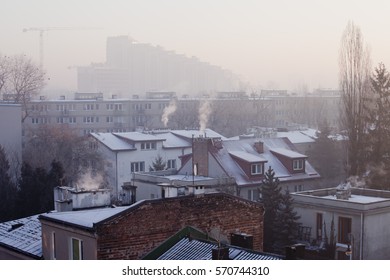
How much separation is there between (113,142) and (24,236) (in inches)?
350

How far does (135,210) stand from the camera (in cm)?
580

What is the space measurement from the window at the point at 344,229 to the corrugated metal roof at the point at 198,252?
13.5 ft

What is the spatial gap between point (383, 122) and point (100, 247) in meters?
8.51

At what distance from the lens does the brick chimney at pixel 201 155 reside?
13031 millimetres

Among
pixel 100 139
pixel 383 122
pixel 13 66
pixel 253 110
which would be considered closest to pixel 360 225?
pixel 383 122

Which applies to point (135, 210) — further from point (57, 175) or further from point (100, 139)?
point (100, 139)

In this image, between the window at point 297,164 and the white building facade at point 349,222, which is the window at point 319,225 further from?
the window at point 297,164

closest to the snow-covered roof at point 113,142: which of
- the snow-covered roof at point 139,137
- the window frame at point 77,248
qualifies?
the snow-covered roof at point 139,137

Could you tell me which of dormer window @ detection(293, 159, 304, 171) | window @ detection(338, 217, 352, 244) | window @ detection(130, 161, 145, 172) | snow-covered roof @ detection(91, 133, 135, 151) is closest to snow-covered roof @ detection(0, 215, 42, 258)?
window @ detection(338, 217, 352, 244)

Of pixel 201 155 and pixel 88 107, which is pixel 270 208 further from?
pixel 88 107

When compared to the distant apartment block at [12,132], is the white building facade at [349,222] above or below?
below

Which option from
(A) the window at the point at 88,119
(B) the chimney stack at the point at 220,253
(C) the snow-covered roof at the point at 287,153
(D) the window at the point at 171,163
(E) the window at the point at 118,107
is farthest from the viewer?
(A) the window at the point at 88,119

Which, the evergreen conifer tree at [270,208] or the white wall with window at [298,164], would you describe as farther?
the white wall with window at [298,164]

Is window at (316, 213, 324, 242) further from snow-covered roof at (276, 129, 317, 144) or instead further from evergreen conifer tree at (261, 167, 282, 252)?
snow-covered roof at (276, 129, 317, 144)
